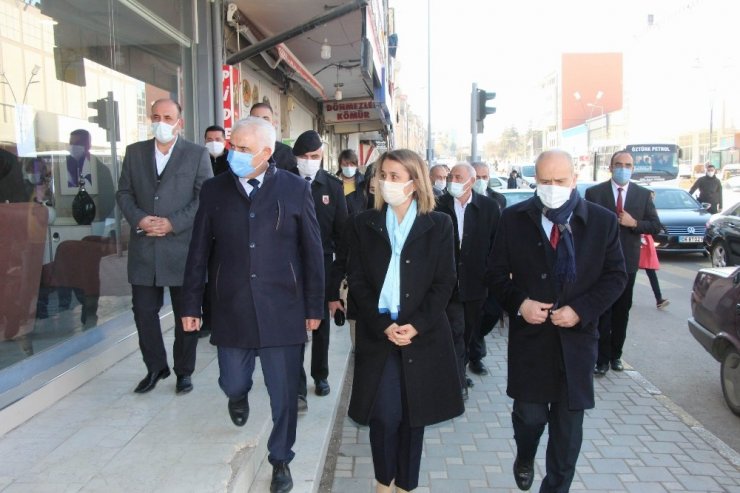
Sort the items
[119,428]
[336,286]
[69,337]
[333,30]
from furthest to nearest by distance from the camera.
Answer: [333,30] → [69,337] → [336,286] → [119,428]

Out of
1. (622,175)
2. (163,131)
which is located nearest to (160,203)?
(163,131)

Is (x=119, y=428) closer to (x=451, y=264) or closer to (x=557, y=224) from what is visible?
(x=451, y=264)

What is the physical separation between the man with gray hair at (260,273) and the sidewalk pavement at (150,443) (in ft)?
1.16

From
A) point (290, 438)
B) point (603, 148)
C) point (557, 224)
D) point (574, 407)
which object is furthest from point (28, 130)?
point (603, 148)

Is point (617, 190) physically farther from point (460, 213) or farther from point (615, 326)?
point (460, 213)

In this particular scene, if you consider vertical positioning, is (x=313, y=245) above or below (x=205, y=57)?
below

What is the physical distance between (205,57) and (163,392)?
487cm

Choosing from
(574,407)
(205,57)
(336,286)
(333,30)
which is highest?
(333,30)

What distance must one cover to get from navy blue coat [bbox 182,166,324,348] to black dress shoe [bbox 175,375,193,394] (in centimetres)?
130

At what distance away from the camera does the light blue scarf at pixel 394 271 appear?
3086mm

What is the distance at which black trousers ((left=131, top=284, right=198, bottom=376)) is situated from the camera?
4344 mm

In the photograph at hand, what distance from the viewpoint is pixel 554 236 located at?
3.30 m

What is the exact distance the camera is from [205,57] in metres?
7.77

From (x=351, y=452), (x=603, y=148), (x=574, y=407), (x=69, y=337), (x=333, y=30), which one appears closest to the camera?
(x=574, y=407)
